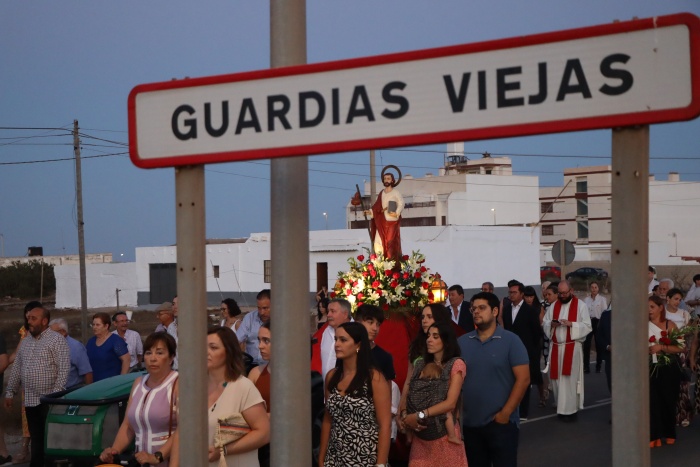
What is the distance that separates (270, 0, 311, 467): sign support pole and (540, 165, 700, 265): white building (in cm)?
7278

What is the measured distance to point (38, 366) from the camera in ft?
35.6

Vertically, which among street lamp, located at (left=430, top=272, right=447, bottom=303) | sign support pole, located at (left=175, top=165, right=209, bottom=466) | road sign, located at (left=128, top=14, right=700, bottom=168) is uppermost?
road sign, located at (left=128, top=14, right=700, bottom=168)

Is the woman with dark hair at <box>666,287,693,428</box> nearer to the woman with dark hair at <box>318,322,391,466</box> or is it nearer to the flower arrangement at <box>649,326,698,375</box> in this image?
the flower arrangement at <box>649,326,698,375</box>

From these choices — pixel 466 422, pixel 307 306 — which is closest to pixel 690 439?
pixel 466 422

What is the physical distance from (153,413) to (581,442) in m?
7.12

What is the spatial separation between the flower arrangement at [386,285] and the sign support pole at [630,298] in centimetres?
1000

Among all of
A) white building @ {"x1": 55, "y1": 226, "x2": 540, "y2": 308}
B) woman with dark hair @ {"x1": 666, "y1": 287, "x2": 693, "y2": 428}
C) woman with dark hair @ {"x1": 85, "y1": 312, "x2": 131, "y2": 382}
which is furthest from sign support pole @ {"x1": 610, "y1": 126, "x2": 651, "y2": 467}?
white building @ {"x1": 55, "y1": 226, "x2": 540, "y2": 308}

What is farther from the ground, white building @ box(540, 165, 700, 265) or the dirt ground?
white building @ box(540, 165, 700, 265)

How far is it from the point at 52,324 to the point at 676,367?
7855 mm

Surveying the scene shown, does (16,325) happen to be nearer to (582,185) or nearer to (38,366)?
(38,366)

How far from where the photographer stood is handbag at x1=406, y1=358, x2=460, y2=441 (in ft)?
23.5

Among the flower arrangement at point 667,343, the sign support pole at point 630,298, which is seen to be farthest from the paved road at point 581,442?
the sign support pole at point 630,298

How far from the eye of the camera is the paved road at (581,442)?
10.9 metres

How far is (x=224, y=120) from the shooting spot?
3.72 metres
